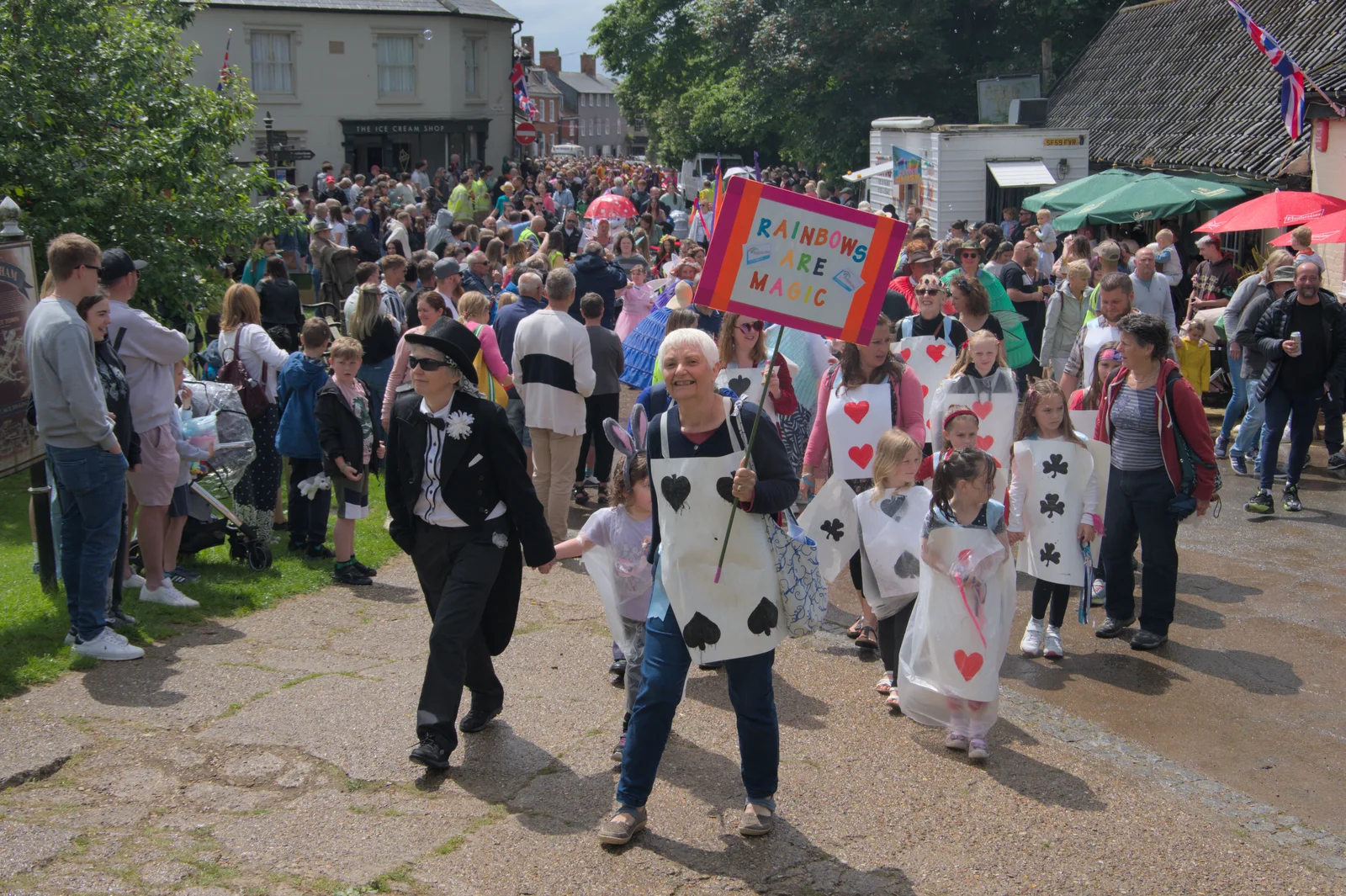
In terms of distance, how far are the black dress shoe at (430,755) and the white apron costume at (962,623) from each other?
6.73 feet

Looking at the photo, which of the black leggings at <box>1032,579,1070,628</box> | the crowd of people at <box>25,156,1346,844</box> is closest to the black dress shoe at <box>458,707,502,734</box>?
the crowd of people at <box>25,156,1346,844</box>

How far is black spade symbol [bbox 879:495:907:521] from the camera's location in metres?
5.93

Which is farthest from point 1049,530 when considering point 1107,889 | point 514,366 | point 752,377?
point 514,366

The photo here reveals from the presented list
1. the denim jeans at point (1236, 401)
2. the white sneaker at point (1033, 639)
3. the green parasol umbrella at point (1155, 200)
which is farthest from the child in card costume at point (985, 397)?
the green parasol umbrella at point (1155, 200)

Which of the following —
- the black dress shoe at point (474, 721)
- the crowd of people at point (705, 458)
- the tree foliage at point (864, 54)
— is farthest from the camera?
the tree foliage at point (864, 54)

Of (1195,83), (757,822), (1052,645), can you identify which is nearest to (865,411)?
(1052,645)

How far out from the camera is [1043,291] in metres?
12.9

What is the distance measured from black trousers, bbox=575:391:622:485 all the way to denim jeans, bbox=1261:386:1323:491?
5042 millimetres

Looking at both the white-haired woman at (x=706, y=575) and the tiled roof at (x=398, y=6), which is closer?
the white-haired woman at (x=706, y=575)

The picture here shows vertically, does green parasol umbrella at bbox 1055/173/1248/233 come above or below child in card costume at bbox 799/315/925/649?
above

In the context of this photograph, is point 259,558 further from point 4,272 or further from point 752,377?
point 752,377

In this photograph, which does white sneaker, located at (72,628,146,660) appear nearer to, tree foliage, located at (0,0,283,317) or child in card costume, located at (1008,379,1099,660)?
child in card costume, located at (1008,379,1099,660)

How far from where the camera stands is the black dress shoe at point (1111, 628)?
6984mm

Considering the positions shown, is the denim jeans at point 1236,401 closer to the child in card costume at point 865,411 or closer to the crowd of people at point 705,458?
the crowd of people at point 705,458
